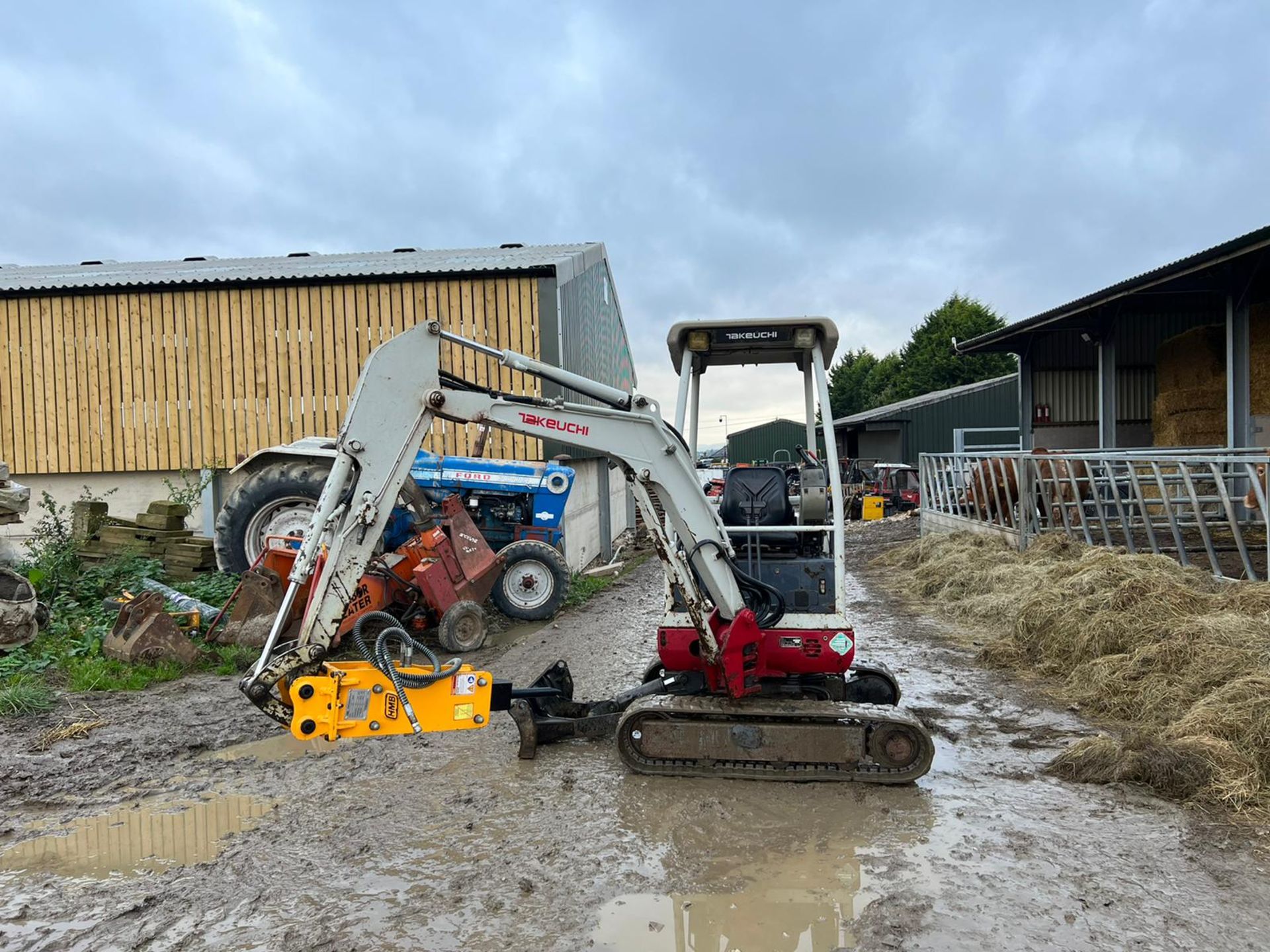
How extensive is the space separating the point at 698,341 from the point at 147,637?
214 inches

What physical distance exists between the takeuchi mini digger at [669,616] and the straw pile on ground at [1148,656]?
1385 mm

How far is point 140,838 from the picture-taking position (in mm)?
4500

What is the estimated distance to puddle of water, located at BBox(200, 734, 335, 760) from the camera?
5699mm

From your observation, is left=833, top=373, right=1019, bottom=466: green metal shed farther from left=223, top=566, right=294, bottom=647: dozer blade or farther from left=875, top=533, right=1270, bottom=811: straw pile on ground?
left=223, top=566, right=294, bottom=647: dozer blade

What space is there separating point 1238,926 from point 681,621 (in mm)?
3090

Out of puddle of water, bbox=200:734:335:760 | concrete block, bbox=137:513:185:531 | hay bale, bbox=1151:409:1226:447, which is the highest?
hay bale, bbox=1151:409:1226:447

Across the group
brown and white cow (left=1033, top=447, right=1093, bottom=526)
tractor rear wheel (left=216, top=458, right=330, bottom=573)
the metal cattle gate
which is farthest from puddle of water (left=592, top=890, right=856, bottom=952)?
brown and white cow (left=1033, top=447, right=1093, bottom=526)

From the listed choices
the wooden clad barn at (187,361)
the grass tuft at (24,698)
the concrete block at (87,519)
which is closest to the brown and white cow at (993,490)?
the wooden clad barn at (187,361)

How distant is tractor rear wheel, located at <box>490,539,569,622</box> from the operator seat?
400cm

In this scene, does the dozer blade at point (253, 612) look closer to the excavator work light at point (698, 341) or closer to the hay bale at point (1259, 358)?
the excavator work light at point (698, 341)

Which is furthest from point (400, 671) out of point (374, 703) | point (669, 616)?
point (669, 616)

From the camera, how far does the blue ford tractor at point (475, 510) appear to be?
978cm

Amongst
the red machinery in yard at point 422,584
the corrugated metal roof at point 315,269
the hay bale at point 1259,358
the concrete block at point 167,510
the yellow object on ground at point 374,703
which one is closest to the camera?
the yellow object on ground at point 374,703

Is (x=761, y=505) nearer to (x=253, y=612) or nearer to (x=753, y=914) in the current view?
(x=753, y=914)
